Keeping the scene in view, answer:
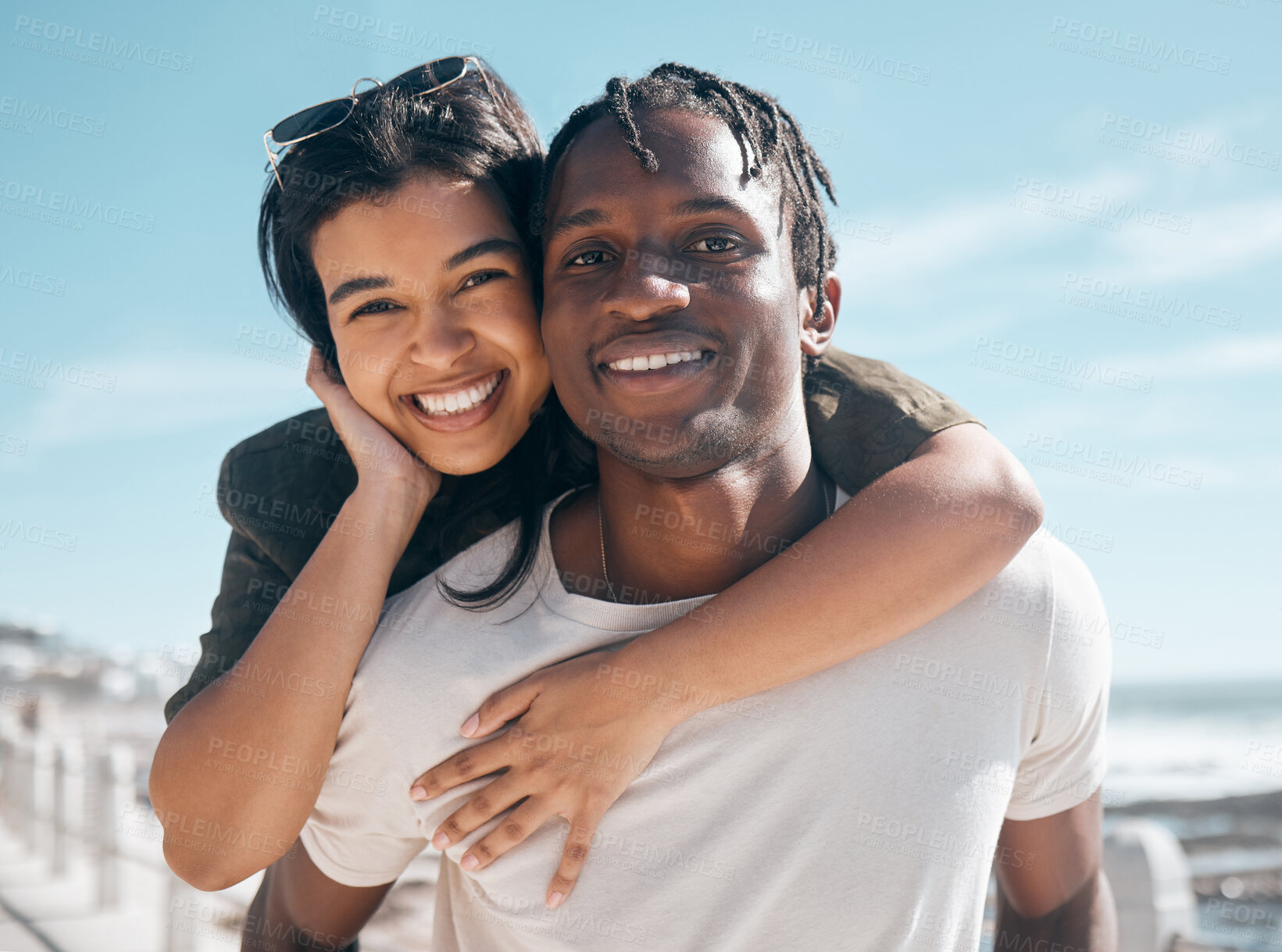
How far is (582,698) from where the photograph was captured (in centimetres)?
193

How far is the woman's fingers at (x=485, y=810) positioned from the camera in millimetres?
1931

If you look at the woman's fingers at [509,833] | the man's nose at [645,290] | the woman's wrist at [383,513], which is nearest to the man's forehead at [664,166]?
the man's nose at [645,290]

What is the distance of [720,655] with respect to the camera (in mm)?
1888

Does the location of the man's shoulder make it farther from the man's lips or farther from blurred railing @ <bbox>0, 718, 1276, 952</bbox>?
blurred railing @ <bbox>0, 718, 1276, 952</bbox>

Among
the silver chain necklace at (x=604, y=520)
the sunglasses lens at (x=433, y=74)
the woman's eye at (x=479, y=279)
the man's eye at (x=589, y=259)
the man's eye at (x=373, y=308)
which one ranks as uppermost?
the sunglasses lens at (x=433, y=74)

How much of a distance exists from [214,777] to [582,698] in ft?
2.58

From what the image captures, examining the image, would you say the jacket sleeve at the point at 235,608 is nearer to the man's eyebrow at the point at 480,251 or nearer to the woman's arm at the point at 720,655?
the woman's arm at the point at 720,655

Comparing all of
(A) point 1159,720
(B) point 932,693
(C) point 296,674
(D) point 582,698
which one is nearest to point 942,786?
(B) point 932,693

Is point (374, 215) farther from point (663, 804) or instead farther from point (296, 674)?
point (663, 804)

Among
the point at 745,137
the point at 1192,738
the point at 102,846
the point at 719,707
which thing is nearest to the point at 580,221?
the point at 745,137

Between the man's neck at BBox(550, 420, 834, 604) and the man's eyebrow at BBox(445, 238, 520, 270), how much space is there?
545 millimetres

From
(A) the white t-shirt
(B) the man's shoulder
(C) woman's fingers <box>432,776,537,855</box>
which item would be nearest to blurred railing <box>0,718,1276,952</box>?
(A) the white t-shirt

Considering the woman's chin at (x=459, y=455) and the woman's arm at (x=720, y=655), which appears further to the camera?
the woman's chin at (x=459, y=455)

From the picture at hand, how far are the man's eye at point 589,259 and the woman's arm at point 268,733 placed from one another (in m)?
0.82
